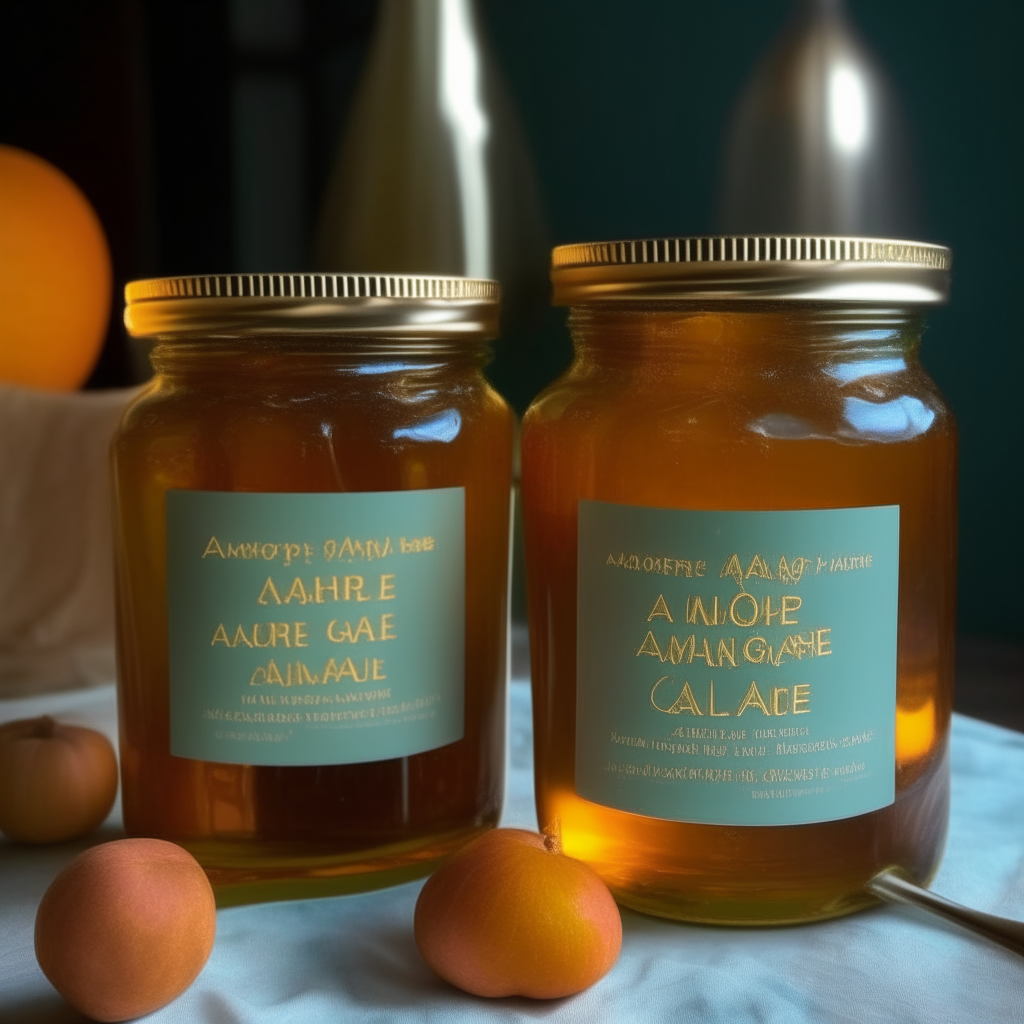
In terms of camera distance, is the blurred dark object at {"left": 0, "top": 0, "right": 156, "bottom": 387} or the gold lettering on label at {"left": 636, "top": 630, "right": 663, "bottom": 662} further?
the blurred dark object at {"left": 0, "top": 0, "right": 156, "bottom": 387}

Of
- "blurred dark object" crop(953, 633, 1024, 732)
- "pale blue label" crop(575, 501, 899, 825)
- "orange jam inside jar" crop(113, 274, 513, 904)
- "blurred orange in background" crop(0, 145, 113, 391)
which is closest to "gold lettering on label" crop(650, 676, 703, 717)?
"pale blue label" crop(575, 501, 899, 825)

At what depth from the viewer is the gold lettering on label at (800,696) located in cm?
50

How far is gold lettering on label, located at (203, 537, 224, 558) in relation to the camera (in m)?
0.54

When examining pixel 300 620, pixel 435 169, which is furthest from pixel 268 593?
pixel 435 169

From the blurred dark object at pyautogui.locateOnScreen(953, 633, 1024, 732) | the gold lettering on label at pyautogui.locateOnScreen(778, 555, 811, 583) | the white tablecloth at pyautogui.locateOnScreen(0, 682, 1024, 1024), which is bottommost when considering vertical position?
the blurred dark object at pyautogui.locateOnScreen(953, 633, 1024, 732)

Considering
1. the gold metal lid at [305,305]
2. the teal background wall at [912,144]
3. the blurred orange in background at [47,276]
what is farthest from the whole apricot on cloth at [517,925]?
the blurred orange in background at [47,276]

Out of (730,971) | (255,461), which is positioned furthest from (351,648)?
(730,971)

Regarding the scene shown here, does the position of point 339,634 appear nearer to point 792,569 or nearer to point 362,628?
point 362,628

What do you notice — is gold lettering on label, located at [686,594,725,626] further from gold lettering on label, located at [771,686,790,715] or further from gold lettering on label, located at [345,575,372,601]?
gold lettering on label, located at [345,575,372,601]

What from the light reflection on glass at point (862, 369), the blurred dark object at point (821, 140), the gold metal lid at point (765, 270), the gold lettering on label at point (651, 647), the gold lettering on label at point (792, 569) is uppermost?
the blurred dark object at point (821, 140)

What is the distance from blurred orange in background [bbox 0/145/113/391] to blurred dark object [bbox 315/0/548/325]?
0.20 meters

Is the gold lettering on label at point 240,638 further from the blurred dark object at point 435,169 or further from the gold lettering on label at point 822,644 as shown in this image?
the blurred dark object at point 435,169

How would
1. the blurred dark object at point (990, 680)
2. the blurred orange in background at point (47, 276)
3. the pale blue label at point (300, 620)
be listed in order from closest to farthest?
the pale blue label at point (300, 620), the blurred dark object at point (990, 680), the blurred orange in background at point (47, 276)

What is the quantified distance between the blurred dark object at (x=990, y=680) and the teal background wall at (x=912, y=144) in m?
0.02
